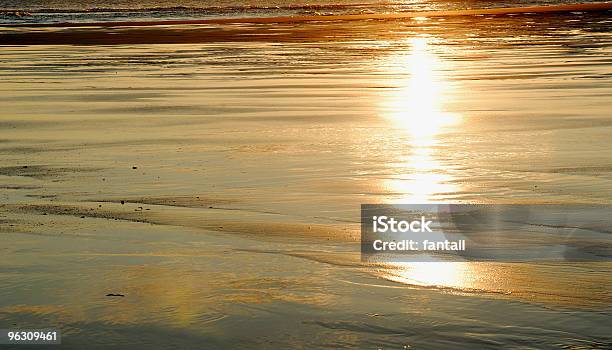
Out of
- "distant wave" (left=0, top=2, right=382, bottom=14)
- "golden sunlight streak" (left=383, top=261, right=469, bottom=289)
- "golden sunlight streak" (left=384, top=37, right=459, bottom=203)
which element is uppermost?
"distant wave" (left=0, top=2, right=382, bottom=14)

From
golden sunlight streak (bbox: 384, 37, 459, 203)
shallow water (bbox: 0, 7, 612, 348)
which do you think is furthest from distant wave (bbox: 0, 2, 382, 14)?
shallow water (bbox: 0, 7, 612, 348)

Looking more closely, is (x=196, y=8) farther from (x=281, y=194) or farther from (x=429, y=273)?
(x=429, y=273)

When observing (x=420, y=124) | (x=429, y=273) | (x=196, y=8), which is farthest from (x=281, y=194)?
(x=196, y=8)

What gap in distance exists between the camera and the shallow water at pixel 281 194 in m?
5.06

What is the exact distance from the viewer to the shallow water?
16.6 ft

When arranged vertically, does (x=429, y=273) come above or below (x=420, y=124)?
below

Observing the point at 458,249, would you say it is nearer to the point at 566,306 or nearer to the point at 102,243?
the point at 566,306

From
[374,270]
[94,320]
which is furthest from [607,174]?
[94,320]

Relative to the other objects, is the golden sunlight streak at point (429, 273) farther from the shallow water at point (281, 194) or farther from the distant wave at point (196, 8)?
the distant wave at point (196, 8)

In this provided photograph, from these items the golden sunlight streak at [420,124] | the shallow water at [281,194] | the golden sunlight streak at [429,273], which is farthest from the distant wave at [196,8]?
the golden sunlight streak at [429,273]

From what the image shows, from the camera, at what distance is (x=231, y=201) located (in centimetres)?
780

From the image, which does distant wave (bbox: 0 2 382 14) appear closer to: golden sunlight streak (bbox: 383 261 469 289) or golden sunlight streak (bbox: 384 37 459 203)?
golden sunlight streak (bbox: 384 37 459 203)

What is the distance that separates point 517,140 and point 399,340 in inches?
240

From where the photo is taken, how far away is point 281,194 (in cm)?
804
